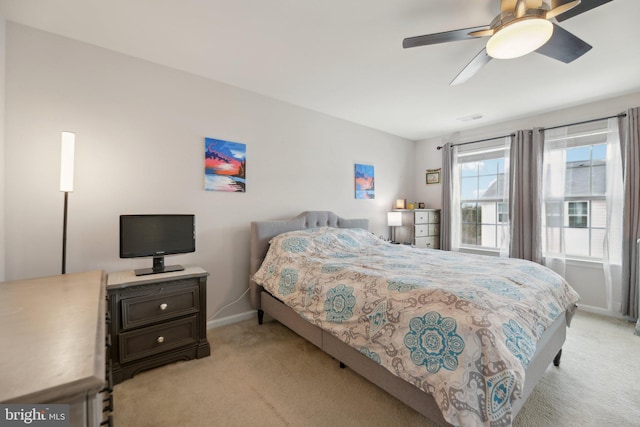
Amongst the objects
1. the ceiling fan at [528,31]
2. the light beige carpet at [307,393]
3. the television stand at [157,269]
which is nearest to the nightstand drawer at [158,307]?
the television stand at [157,269]

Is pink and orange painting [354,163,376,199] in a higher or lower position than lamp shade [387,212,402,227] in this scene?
higher

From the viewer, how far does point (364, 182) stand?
432cm

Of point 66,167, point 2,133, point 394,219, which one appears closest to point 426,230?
point 394,219

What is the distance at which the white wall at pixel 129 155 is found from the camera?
78.4 inches

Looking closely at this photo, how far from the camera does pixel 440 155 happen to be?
4.84 m

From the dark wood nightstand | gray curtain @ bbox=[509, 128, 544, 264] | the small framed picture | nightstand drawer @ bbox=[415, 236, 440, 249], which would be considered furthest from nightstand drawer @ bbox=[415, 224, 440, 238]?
the dark wood nightstand

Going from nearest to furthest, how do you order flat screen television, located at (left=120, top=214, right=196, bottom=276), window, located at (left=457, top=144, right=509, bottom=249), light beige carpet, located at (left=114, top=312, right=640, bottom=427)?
light beige carpet, located at (left=114, top=312, right=640, bottom=427) → flat screen television, located at (left=120, top=214, right=196, bottom=276) → window, located at (left=457, top=144, right=509, bottom=249)

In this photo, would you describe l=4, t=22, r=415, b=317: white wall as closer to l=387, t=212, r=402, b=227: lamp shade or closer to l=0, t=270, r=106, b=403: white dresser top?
l=0, t=270, r=106, b=403: white dresser top

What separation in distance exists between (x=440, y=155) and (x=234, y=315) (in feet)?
14.1

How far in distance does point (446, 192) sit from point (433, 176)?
19.0 inches

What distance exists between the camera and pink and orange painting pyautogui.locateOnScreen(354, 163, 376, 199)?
4230 mm

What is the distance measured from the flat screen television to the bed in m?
0.82

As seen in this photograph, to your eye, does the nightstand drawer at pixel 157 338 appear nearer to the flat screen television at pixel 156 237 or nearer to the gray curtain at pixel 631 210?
the flat screen television at pixel 156 237

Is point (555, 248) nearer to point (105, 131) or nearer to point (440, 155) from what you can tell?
point (440, 155)
